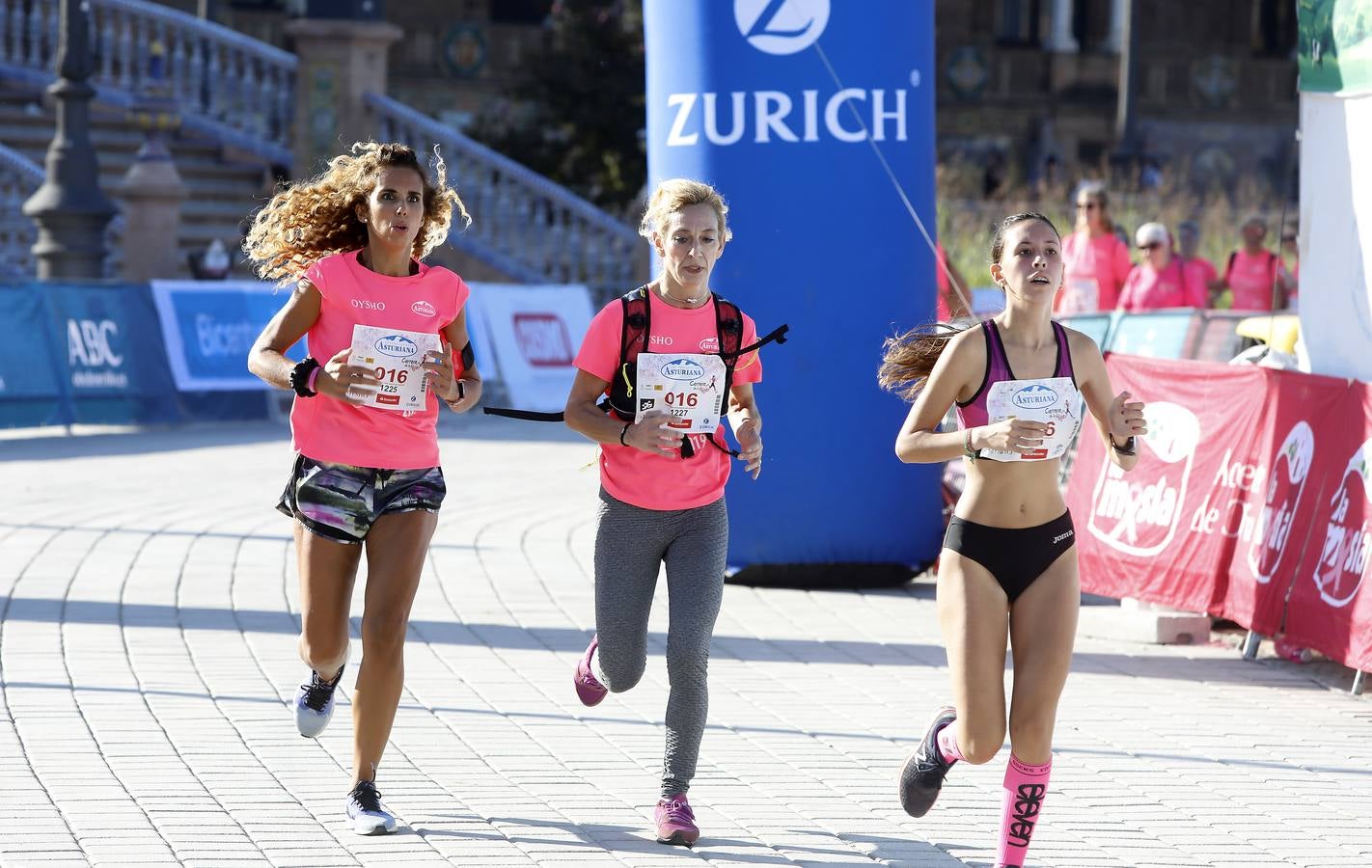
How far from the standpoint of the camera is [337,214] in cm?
618

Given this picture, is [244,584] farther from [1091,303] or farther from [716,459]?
[1091,303]

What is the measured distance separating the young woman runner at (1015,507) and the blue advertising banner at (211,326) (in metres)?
12.6

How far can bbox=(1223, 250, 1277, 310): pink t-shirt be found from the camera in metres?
16.7

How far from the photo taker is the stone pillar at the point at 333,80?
931 inches

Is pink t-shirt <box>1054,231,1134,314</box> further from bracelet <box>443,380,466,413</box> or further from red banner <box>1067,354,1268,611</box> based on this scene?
bracelet <box>443,380,466,413</box>

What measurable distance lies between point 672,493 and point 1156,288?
10.6m

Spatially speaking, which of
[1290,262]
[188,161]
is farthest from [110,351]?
[1290,262]

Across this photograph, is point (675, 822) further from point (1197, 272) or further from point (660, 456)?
point (1197, 272)

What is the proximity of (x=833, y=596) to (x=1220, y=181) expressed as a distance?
112ft

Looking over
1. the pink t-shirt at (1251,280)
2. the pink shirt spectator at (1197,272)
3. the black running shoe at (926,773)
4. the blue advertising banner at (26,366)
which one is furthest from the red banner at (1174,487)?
the blue advertising banner at (26,366)

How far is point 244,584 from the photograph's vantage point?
395 inches

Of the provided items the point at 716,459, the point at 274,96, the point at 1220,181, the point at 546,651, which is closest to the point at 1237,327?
the point at 546,651

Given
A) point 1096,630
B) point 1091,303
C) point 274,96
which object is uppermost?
point 274,96

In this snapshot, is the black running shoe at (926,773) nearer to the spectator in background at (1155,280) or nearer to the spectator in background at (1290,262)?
the spectator in background at (1290,262)
